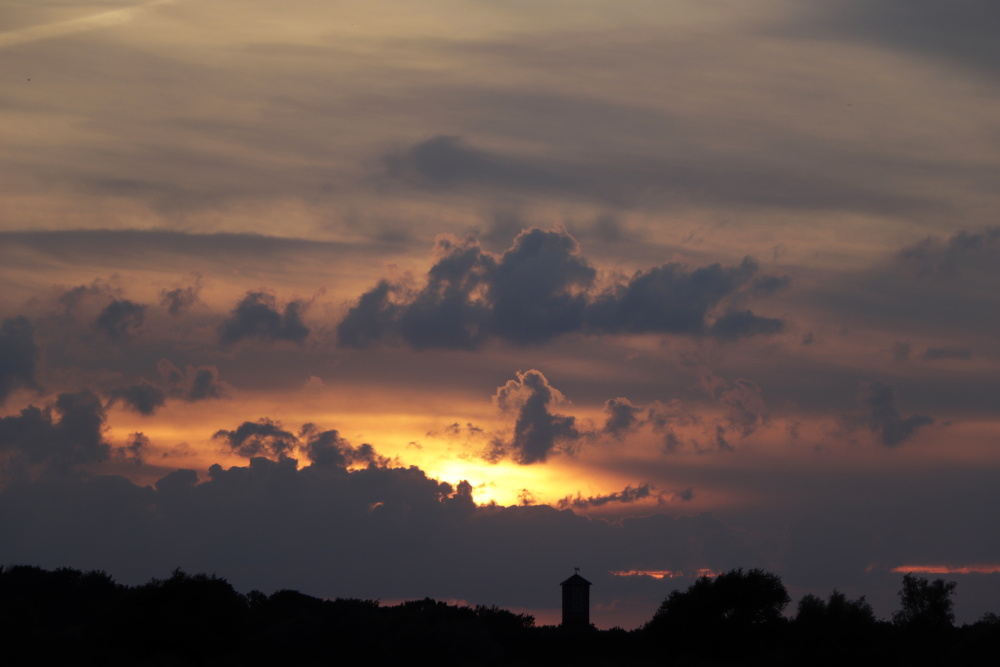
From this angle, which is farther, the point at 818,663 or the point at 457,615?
the point at 457,615

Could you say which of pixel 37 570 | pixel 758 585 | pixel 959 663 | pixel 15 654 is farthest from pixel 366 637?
pixel 37 570

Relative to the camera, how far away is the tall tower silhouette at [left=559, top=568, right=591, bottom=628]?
13438 cm

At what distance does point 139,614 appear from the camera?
78562mm

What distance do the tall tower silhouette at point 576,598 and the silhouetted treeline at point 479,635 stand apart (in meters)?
18.1

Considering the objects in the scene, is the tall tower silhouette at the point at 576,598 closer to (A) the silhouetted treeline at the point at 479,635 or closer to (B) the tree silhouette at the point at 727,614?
(A) the silhouetted treeline at the point at 479,635

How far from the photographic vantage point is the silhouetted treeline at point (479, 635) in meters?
74.1

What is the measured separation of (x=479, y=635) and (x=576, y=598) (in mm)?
47240

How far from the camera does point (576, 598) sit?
444 feet

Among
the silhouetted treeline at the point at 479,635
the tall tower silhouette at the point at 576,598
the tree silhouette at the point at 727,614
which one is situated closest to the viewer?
the silhouetted treeline at the point at 479,635

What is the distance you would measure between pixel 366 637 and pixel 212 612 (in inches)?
544

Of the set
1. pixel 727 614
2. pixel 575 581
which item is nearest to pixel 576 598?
pixel 575 581

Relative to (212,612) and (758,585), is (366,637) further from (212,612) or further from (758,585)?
(758,585)

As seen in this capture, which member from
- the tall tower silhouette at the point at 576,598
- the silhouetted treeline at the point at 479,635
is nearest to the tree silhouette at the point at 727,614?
the silhouetted treeline at the point at 479,635

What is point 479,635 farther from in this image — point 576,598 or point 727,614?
point 576,598
